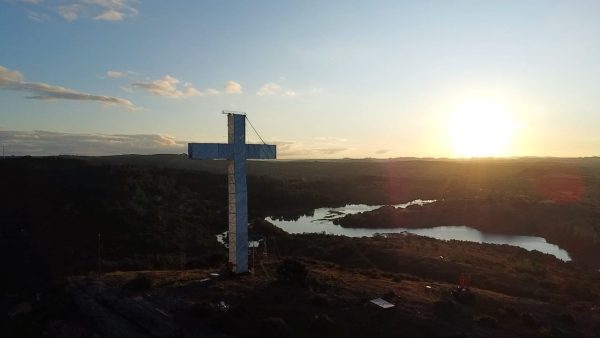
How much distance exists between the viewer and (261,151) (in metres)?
22.7

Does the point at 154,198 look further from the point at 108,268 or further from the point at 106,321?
the point at 106,321

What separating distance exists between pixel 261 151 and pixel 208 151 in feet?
9.13

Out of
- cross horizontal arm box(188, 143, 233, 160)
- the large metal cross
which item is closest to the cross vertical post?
the large metal cross

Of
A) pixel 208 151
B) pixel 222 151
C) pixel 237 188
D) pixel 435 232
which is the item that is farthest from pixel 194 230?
pixel 208 151

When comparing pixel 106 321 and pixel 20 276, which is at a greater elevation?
pixel 106 321

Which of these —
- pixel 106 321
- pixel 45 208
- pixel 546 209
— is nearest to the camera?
pixel 106 321

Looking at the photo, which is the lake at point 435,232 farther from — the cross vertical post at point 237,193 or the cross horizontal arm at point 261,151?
the cross vertical post at point 237,193

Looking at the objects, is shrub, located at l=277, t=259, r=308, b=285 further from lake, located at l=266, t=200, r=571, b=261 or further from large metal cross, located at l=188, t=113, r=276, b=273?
lake, located at l=266, t=200, r=571, b=261

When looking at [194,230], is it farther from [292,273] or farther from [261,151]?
[292,273]

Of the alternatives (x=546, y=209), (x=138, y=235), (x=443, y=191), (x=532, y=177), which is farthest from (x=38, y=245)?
(x=532, y=177)

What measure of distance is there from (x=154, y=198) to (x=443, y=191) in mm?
71977

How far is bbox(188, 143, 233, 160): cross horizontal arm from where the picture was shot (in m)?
20.5

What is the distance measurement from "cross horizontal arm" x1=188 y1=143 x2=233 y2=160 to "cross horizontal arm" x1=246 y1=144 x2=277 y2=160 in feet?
3.74

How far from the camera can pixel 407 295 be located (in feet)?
69.6
